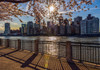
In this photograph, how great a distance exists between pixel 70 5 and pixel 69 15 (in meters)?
0.74

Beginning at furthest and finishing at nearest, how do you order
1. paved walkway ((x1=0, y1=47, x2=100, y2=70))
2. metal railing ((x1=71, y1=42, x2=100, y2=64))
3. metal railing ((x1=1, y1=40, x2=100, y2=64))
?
metal railing ((x1=1, y1=40, x2=100, y2=64)) < metal railing ((x1=71, y1=42, x2=100, y2=64)) < paved walkway ((x1=0, y1=47, x2=100, y2=70))

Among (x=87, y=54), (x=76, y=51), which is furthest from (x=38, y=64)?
(x=76, y=51)

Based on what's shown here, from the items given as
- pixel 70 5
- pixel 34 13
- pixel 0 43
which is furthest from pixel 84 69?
pixel 0 43

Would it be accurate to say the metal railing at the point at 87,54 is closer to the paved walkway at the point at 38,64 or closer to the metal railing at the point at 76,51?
the metal railing at the point at 76,51

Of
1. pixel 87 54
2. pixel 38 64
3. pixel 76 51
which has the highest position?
pixel 38 64

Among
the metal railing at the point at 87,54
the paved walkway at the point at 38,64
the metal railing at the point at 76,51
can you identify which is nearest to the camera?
the paved walkway at the point at 38,64

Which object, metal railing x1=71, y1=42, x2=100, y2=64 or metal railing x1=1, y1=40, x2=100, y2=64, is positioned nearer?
metal railing x1=71, y1=42, x2=100, y2=64

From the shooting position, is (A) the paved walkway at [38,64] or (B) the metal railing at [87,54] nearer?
(A) the paved walkway at [38,64]

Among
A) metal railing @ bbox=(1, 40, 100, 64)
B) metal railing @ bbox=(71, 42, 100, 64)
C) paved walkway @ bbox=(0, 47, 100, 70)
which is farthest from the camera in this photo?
metal railing @ bbox=(1, 40, 100, 64)

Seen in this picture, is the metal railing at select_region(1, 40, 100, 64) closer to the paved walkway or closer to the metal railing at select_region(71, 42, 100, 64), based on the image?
the metal railing at select_region(71, 42, 100, 64)

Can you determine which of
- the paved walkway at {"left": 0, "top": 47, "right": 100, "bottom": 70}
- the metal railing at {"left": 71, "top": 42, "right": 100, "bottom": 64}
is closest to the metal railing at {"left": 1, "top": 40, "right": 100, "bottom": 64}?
the metal railing at {"left": 71, "top": 42, "right": 100, "bottom": 64}

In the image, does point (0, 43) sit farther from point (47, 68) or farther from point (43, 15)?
point (47, 68)

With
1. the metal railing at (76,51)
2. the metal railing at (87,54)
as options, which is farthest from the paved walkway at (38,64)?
the metal railing at (87,54)

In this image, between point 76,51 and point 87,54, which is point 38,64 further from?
point 76,51
